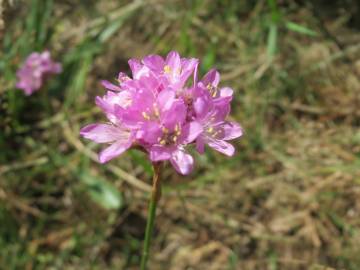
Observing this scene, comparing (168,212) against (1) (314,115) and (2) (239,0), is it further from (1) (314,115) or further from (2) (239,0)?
(2) (239,0)

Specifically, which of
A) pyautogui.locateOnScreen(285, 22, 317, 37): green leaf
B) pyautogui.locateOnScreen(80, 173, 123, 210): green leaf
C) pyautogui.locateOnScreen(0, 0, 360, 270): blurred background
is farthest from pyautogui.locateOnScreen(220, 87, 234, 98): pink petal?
pyautogui.locateOnScreen(80, 173, 123, 210): green leaf

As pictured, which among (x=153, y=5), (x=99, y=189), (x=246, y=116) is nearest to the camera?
(x=99, y=189)

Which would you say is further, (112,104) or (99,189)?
(99,189)

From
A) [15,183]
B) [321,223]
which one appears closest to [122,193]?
[15,183]

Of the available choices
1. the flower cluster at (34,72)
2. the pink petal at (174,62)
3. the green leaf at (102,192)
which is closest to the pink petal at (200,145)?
the pink petal at (174,62)

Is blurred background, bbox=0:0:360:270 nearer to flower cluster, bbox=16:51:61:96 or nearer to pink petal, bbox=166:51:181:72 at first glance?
flower cluster, bbox=16:51:61:96

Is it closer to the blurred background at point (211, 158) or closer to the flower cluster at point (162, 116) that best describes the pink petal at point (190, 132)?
the flower cluster at point (162, 116)

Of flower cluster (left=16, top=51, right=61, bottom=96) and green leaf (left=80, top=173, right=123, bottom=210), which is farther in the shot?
flower cluster (left=16, top=51, right=61, bottom=96)
